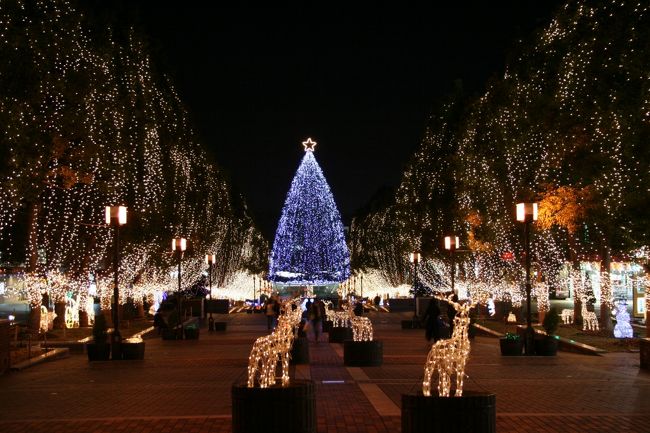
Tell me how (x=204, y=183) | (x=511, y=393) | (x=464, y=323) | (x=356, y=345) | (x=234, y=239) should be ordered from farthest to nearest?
(x=234, y=239) → (x=204, y=183) → (x=356, y=345) → (x=511, y=393) → (x=464, y=323)

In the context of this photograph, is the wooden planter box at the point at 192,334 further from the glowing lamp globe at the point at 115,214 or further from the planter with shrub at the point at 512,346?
the planter with shrub at the point at 512,346

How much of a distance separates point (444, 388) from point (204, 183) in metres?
55.2

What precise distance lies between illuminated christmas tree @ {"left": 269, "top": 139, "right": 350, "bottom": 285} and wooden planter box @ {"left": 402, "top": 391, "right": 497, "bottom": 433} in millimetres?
68929

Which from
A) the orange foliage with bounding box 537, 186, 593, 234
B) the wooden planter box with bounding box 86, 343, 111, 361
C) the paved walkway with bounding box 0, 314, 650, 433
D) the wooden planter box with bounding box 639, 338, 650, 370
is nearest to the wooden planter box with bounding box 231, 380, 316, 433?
the paved walkway with bounding box 0, 314, 650, 433

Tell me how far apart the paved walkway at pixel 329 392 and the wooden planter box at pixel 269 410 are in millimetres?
1917

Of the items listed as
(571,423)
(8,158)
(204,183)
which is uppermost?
(204,183)

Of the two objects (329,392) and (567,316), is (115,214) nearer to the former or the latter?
(329,392)

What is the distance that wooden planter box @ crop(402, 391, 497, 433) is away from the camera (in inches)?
359

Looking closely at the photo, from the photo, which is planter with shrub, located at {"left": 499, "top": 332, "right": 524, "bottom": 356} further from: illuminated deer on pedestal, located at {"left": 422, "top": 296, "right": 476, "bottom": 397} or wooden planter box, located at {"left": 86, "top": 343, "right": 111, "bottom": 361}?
illuminated deer on pedestal, located at {"left": 422, "top": 296, "right": 476, "bottom": 397}

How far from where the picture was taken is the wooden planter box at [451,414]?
912cm

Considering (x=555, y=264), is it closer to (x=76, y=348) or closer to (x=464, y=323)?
(x=76, y=348)

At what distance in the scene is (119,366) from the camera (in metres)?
22.3

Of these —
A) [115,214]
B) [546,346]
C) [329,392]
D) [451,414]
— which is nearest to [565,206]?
[546,346]

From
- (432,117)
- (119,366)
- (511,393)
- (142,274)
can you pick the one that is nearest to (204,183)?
(142,274)
